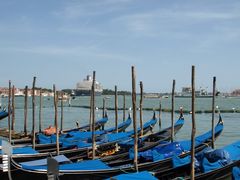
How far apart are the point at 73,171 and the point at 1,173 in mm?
1786

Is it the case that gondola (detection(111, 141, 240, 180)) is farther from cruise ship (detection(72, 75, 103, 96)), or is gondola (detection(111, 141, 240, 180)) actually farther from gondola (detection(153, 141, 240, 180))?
cruise ship (detection(72, 75, 103, 96))

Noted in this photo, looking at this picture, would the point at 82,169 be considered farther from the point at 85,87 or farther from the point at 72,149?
the point at 85,87

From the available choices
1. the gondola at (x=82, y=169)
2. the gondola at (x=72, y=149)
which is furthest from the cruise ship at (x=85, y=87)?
the gondola at (x=82, y=169)

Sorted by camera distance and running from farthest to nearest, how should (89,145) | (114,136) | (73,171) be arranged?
(114,136)
(89,145)
(73,171)

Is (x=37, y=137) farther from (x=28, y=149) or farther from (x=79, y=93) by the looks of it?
(x=79, y=93)

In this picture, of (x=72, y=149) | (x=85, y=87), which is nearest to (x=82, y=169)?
(x=72, y=149)

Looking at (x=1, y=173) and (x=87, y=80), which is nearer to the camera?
(x=1, y=173)

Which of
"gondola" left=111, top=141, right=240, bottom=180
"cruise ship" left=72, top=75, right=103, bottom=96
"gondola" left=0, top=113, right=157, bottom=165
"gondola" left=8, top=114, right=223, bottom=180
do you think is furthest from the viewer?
"cruise ship" left=72, top=75, right=103, bottom=96

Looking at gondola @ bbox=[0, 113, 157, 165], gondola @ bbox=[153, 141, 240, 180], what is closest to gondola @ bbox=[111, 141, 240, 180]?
gondola @ bbox=[153, 141, 240, 180]

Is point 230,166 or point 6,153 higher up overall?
point 6,153

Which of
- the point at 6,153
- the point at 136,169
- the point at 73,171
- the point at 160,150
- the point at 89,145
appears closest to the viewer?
the point at 6,153

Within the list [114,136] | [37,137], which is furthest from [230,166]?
[37,137]

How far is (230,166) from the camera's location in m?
9.93

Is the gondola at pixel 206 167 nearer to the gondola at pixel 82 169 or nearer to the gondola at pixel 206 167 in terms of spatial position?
the gondola at pixel 206 167
